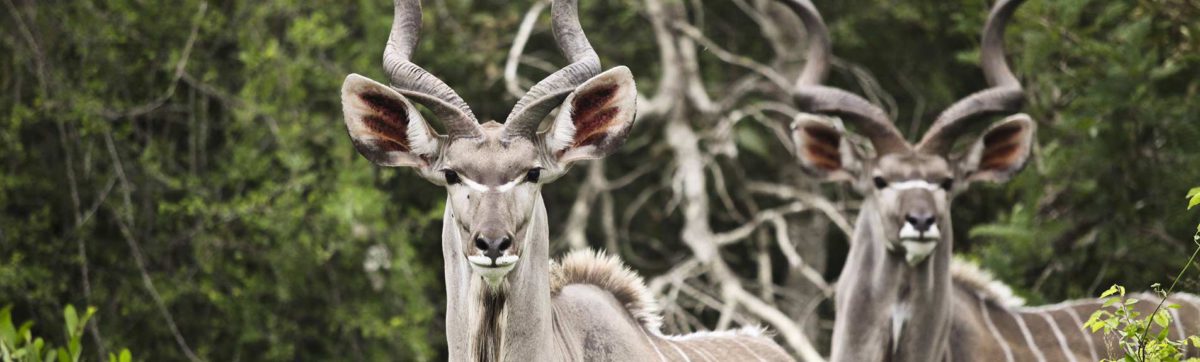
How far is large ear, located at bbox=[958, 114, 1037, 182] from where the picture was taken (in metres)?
5.54

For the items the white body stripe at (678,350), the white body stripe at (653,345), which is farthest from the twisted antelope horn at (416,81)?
the white body stripe at (678,350)

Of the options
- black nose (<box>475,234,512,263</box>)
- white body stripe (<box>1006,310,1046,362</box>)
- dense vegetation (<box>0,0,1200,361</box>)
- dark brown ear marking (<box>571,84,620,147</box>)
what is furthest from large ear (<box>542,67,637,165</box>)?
dense vegetation (<box>0,0,1200,361</box>)

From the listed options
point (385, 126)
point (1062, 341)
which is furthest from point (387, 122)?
point (1062, 341)

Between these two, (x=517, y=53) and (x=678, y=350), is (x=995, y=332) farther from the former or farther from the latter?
(x=517, y=53)

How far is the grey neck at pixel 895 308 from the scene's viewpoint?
5.07 m

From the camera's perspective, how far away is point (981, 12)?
6988 mm

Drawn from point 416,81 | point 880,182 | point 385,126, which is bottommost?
point 880,182

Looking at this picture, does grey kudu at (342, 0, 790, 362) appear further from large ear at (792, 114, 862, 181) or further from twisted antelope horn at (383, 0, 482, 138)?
large ear at (792, 114, 862, 181)

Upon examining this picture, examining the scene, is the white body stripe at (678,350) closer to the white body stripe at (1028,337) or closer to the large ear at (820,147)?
the large ear at (820,147)

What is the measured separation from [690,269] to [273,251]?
2.14 m

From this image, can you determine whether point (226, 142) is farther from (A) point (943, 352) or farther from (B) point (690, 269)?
(A) point (943, 352)

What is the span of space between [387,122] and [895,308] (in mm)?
2077

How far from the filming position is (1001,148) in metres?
5.64

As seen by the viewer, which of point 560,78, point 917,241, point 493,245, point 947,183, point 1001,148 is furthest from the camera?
point 1001,148
